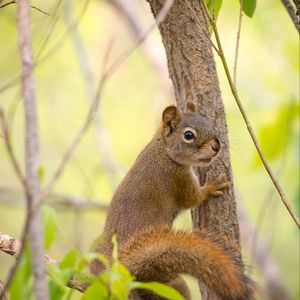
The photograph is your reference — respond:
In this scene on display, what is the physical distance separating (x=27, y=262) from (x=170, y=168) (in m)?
2.05

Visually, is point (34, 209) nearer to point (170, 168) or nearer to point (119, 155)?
point (170, 168)

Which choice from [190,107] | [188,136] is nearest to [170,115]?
[188,136]

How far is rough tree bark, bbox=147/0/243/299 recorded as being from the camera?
305 centimetres

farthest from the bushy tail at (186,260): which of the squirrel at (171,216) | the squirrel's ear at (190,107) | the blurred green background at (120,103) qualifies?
the blurred green background at (120,103)

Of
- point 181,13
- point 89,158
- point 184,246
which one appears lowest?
point 184,246

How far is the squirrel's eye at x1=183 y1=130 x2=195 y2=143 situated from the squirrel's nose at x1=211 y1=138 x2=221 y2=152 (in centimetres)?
30

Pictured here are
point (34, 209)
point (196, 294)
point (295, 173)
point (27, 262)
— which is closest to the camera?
point (34, 209)

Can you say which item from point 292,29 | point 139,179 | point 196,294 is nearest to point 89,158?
point 196,294

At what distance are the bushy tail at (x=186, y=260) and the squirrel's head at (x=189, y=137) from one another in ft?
1.44

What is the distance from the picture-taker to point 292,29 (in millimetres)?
6520

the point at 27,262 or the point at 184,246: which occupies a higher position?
the point at 184,246

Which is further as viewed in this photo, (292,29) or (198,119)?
(292,29)

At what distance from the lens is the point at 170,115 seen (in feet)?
12.0

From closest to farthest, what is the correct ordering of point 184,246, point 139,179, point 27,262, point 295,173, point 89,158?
1. point 27,262
2. point 184,246
3. point 139,179
4. point 295,173
5. point 89,158
